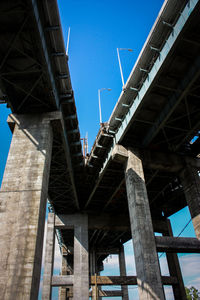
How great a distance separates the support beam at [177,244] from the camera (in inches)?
657

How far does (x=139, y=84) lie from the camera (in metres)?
16.5

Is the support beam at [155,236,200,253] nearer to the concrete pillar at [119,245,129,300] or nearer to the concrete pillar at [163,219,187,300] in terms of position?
the concrete pillar at [163,219,187,300]

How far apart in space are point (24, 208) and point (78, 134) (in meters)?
9.57

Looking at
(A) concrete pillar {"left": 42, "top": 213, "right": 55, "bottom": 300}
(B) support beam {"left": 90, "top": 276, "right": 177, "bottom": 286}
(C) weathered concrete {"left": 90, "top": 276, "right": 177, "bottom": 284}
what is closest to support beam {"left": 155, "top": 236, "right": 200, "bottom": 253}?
(C) weathered concrete {"left": 90, "top": 276, "right": 177, "bottom": 284}

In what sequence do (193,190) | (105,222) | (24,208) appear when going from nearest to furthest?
1. (24,208)
2. (193,190)
3. (105,222)

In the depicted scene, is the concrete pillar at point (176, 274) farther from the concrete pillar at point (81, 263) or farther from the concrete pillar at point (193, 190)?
the concrete pillar at point (193, 190)

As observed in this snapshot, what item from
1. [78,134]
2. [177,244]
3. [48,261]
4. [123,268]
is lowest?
[177,244]

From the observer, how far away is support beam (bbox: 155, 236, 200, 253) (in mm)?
16688

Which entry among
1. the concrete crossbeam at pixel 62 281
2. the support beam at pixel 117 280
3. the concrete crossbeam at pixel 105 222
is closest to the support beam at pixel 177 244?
the support beam at pixel 117 280

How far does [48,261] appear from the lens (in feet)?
91.0

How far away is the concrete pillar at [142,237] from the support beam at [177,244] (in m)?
1.10

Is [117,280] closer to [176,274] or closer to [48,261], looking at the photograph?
[176,274]

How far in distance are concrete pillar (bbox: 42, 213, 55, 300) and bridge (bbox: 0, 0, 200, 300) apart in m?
0.18

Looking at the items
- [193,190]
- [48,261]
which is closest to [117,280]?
[48,261]
